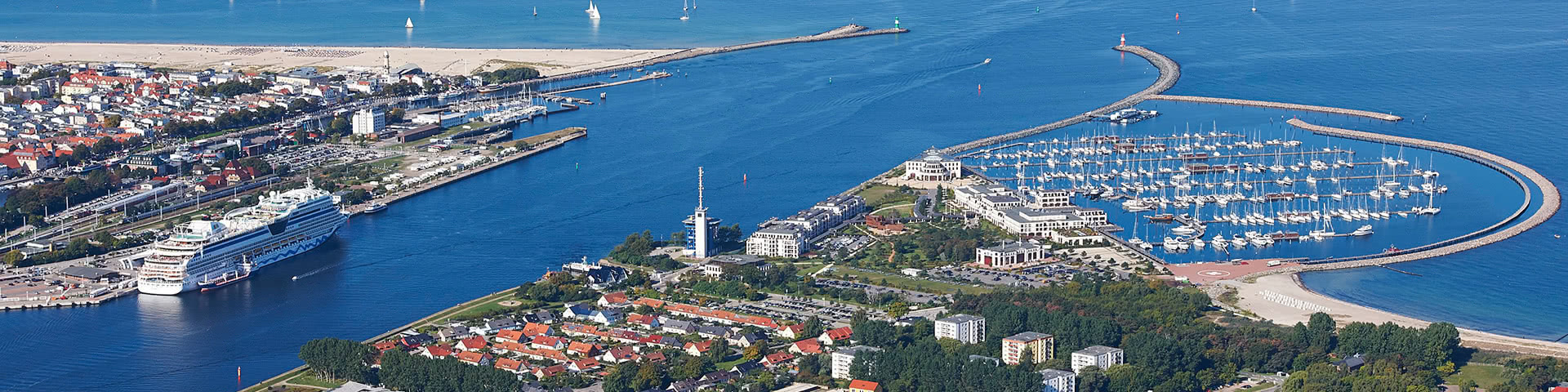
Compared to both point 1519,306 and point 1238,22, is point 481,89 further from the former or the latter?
point 1519,306

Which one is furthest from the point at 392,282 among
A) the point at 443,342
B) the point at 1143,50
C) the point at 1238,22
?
the point at 1238,22

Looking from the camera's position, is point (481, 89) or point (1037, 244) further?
point (481, 89)

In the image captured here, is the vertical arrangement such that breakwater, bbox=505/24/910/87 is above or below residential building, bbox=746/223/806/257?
above

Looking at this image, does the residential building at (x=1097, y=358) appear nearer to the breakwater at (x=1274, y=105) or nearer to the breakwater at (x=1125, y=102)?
the breakwater at (x=1125, y=102)

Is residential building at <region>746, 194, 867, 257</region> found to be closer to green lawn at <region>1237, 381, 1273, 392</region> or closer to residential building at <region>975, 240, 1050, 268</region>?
residential building at <region>975, 240, 1050, 268</region>

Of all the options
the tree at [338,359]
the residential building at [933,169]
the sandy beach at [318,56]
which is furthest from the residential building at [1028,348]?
the sandy beach at [318,56]

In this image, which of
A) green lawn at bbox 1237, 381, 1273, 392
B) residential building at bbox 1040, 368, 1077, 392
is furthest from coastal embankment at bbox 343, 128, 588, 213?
green lawn at bbox 1237, 381, 1273, 392

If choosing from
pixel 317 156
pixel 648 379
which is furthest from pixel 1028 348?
pixel 317 156
